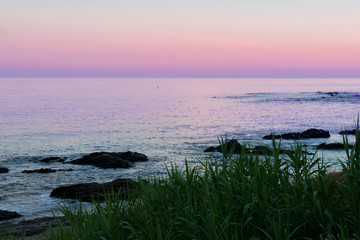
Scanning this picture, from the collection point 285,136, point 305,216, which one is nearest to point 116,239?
point 305,216

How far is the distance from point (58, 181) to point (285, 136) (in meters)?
20.2

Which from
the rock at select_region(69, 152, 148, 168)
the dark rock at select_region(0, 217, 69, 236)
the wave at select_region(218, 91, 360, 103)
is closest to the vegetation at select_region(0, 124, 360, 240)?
the dark rock at select_region(0, 217, 69, 236)

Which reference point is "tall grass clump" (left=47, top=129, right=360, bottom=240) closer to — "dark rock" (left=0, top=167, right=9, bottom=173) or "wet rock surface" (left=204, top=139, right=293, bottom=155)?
"wet rock surface" (left=204, top=139, right=293, bottom=155)

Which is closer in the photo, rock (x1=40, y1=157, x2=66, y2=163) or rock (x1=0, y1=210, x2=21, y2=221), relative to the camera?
rock (x1=0, y1=210, x2=21, y2=221)

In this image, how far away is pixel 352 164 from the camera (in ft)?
21.0

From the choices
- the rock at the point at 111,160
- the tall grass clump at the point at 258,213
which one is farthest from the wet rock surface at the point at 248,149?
the rock at the point at 111,160

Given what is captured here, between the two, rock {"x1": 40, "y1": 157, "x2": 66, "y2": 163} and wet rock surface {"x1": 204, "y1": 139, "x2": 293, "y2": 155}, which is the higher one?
wet rock surface {"x1": 204, "y1": 139, "x2": 293, "y2": 155}

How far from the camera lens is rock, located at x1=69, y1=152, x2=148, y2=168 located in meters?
24.0

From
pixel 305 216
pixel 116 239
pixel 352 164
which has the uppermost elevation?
pixel 352 164

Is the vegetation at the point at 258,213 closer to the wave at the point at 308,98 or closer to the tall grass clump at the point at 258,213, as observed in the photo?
the tall grass clump at the point at 258,213

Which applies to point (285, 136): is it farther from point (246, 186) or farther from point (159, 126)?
point (246, 186)

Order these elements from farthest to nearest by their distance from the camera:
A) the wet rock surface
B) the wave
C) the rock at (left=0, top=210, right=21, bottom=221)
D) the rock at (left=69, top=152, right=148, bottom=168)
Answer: the wave → the rock at (left=69, top=152, right=148, bottom=168) → the rock at (left=0, top=210, right=21, bottom=221) → the wet rock surface

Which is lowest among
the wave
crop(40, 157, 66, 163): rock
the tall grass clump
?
crop(40, 157, 66, 163): rock

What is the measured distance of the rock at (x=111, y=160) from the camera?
78.7 ft
